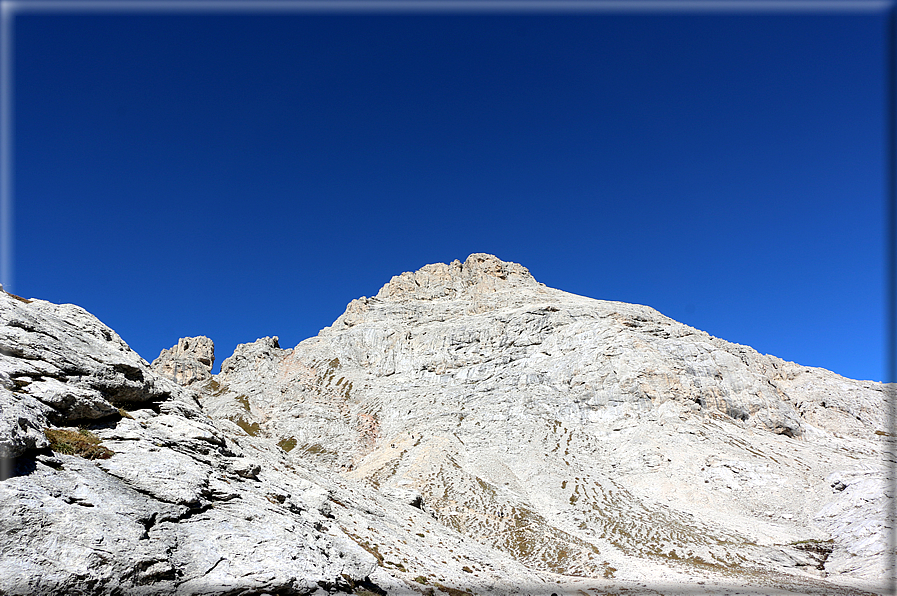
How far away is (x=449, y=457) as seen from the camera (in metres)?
74.7

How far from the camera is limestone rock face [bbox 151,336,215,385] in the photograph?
510 feet

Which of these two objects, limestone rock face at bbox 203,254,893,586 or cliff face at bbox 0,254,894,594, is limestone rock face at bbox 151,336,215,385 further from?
limestone rock face at bbox 203,254,893,586

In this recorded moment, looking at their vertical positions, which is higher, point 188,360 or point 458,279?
point 458,279

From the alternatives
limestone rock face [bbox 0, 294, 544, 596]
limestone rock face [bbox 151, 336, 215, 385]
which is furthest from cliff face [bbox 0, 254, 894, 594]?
limestone rock face [bbox 151, 336, 215, 385]

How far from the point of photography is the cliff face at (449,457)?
46.1 ft

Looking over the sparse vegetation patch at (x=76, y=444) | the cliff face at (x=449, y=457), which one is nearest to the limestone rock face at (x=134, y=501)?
the cliff face at (x=449, y=457)

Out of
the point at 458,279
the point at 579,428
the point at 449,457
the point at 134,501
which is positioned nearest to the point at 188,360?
the point at 458,279

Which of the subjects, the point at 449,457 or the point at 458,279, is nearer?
the point at 449,457

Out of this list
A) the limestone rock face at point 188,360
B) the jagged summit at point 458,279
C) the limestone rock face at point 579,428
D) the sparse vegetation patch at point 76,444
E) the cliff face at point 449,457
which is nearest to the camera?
the cliff face at point 449,457

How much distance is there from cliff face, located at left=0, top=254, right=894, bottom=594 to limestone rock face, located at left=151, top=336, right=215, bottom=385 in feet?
5.24

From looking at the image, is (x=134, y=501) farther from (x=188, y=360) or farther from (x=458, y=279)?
(x=188, y=360)

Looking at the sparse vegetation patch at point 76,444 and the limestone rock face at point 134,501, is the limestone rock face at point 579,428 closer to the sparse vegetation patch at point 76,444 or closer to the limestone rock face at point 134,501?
the limestone rock face at point 134,501

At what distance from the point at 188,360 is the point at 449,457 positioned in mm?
130777

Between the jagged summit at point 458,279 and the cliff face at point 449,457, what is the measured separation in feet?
2.79
